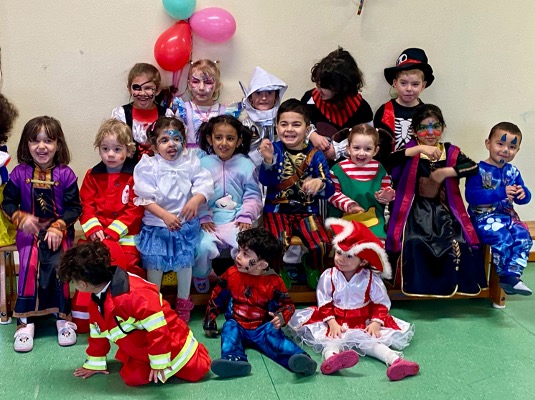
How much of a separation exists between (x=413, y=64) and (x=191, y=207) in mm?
1614

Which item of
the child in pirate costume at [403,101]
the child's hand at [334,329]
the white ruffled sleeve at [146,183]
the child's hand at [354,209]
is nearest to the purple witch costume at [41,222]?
the white ruffled sleeve at [146,183]

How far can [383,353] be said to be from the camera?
10.3 feet

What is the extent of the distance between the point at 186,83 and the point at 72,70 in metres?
0.67

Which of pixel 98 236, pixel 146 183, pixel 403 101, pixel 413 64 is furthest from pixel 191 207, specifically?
pixel 413 64

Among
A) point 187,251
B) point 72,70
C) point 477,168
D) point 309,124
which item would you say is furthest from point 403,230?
point 72,70

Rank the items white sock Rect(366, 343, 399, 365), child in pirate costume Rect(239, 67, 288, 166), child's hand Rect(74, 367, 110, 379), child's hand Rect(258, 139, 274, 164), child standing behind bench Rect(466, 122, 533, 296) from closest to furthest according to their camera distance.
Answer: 1. child's hand Rect(74, 367, 110, 379)
2. white sock Rect(366, 343, 399, 365)
3. child's hand Rect(258, 139, 274, 164)
4. child standing behind bench Rect(466, 122, 533, 296)
5. child in pirate costume Rect(239, 67, 288, 166)

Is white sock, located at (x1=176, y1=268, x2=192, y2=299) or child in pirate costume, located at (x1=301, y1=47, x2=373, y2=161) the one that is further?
child in pirate costume, located at (x1=301, y1=47, x2=373, y2=161)

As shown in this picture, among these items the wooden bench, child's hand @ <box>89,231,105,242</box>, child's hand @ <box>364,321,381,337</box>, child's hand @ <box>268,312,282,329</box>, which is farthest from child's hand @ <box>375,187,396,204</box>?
child's hand @ <box>89,231,105,242</box>

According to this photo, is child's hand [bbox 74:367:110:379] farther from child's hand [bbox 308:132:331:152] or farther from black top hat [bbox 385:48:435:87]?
black top hat [bbox 385:48:435:87]

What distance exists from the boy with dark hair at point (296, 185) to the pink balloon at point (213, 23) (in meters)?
0.65

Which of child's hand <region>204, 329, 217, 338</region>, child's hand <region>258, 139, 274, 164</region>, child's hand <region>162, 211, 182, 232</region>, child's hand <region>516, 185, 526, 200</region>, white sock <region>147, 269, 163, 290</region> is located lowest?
child's hand <region>204, 329, 217, 338</region>

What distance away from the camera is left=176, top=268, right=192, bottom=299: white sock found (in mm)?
3506

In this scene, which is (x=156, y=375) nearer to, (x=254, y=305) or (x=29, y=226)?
(x=254, y=305)

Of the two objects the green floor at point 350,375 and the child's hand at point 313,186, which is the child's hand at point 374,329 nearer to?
the green floor at point 350,375
